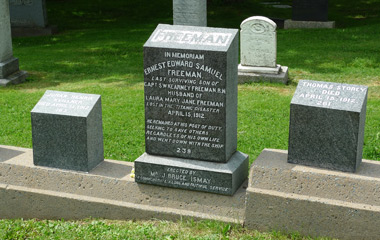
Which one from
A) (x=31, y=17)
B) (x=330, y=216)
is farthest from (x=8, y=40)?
(x=330, y=216)

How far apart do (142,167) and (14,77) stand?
7727 millimetres

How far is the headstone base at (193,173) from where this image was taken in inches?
226

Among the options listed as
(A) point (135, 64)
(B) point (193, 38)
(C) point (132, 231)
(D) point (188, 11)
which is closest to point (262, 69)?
(D) point (188, 11)

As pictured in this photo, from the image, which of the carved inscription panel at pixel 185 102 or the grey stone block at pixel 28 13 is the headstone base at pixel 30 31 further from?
the carved inscription panel at pixel 185 102

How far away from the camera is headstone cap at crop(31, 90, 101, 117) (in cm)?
613

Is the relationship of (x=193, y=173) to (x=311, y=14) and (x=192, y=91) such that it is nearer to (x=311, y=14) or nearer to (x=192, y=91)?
(x=192, y=91)

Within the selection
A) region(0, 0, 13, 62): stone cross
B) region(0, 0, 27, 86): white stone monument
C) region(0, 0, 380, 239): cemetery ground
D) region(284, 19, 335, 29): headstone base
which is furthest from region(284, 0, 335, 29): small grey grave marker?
region(0, 0, 13, 62): stone cross

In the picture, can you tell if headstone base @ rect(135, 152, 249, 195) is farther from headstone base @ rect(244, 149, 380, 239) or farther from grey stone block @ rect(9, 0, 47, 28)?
grey stone block @ rect(9, 0, 47, 28)

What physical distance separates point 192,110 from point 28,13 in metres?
14.7

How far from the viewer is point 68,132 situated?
6.16 m

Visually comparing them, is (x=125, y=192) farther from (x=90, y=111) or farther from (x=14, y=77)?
(x=14, y=77)

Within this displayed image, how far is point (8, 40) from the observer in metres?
12.6

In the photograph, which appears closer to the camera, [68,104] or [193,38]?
[193,38]

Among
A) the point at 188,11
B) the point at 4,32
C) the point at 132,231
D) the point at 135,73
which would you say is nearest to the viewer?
the point at 132,231
